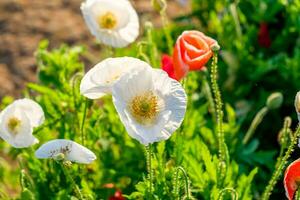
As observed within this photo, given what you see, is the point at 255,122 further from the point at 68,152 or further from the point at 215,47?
the point at 68,152

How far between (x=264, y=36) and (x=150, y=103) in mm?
1363

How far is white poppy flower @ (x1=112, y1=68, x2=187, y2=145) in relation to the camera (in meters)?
1.63

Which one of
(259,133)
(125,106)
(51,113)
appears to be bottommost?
(259,133)

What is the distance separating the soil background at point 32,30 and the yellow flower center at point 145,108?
1863mm

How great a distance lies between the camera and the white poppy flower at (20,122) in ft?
6.27

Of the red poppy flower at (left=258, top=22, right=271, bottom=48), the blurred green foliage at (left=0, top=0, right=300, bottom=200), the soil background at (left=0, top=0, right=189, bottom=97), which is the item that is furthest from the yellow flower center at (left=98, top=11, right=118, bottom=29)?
the soil background at (left=0, top=0, right=189, bottom=97)

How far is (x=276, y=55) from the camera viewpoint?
2.93m

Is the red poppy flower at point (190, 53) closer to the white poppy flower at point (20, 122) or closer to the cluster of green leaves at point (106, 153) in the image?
the cluster of green leaves at point (106, 153)

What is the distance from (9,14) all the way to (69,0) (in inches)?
13.2

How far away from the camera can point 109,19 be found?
7.18 feet

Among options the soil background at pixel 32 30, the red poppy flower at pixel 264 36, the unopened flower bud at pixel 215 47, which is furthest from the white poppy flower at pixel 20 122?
the soil background at pixel 32 30

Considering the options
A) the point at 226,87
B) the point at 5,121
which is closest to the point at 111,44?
the point at 5,121

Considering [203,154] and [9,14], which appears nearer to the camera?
[203,154]

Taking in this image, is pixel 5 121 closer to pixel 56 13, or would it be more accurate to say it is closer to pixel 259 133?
pixel 259 133
